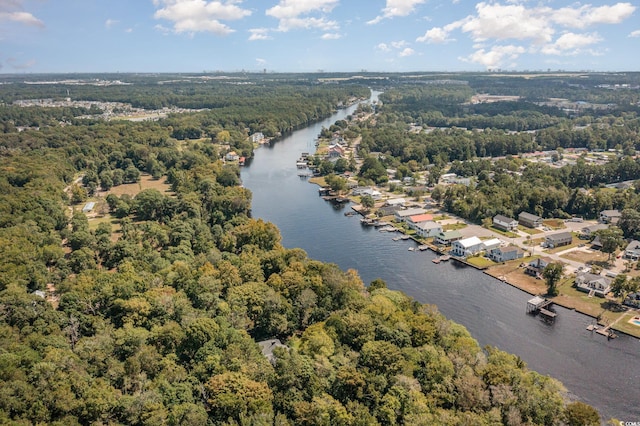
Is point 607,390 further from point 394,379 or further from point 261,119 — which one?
point 261,119

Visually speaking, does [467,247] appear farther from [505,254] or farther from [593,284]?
[593,284]

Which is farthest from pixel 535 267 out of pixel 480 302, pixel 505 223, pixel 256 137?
pixel 256 137

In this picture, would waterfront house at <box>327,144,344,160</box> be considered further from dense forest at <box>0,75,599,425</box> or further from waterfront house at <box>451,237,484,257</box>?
dense forest at <box>0,75,599,425</box>

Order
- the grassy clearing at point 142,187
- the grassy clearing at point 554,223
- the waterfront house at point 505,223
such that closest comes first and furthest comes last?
1. the waterfront house at point 505,223
2. the grassy clearing at point 554,223
3. the grassy clearing at point 142,187

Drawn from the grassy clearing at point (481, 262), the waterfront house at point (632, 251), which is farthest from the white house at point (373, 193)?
the waterfront house at point (632, 251)

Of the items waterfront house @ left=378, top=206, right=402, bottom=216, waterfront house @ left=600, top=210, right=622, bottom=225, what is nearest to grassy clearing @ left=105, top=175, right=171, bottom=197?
waterfront house @ left=378, top=206, right=402, bottom=216

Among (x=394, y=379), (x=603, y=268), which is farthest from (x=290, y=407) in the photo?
(x=603, y=268)

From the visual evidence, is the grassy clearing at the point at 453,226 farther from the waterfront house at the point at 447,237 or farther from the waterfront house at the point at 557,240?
the waterfront house at the point at 557,240
